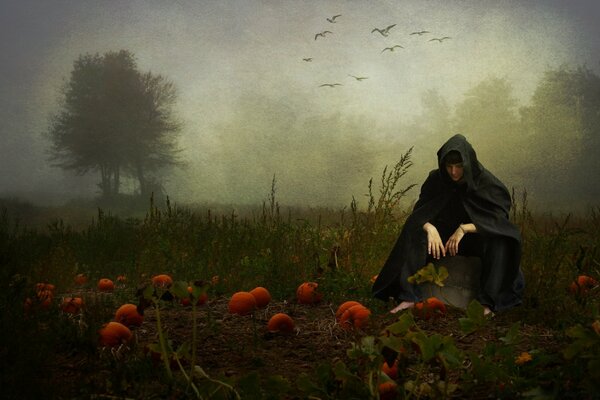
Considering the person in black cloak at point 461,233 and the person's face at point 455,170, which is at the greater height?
the person's face at point 455,170

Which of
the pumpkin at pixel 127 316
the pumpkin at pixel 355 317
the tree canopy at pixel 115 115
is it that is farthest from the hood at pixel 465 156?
the tree canopy at pixel 115 115

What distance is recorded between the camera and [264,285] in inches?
213

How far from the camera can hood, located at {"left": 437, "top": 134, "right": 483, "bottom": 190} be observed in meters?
4.49

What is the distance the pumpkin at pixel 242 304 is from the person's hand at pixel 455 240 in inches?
62.1

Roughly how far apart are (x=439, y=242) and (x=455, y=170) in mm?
572

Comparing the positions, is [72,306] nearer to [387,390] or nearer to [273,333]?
[273,333]

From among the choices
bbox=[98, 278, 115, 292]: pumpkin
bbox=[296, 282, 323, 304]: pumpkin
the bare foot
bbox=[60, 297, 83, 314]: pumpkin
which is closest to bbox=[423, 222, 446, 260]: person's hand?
the bare foot

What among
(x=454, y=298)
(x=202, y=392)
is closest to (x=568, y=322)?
(x=454, y=298)

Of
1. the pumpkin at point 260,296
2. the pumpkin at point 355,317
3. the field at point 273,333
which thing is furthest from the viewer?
the pumpkin at point 260,296

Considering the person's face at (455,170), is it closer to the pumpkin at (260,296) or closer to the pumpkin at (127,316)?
the pumpkin at (260,296)

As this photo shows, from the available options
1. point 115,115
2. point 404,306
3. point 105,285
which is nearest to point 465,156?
point 404,306

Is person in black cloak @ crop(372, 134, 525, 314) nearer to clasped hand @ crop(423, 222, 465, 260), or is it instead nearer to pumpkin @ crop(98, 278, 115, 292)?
clasped hand @ crop(423, 222, 465, 260)

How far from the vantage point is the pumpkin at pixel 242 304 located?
415 centimetres

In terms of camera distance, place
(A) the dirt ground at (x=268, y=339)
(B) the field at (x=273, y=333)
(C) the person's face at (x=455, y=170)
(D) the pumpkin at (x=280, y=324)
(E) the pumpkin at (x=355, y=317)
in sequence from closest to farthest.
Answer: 1. (B) the field at (x=273, y=333)
2. (A) the dirt ground at (x=268, y=339)
3. (E) the pumpkin at (x=355, y=317)
4. (D) the pumpkin at (x=280, y=324)
5. (C) the person's face at (x=455, y=170)
